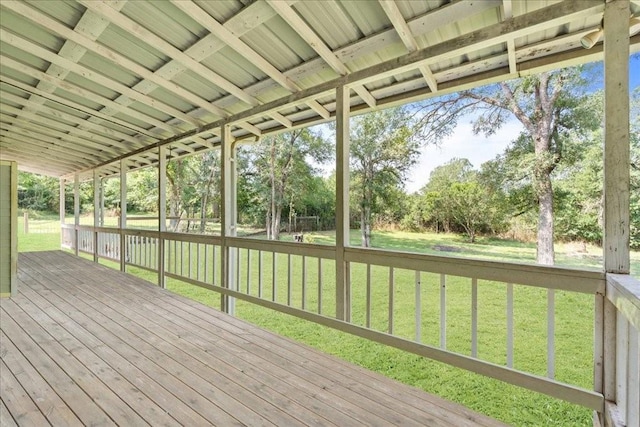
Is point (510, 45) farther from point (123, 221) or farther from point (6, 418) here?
point (123, 221)

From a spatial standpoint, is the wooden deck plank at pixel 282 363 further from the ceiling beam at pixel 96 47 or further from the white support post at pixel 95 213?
the white support post at pixel 95 213

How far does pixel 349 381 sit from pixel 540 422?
5.76 feet

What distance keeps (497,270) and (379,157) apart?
597cm

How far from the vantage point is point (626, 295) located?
1.22 m

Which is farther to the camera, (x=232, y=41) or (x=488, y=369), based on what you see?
(x=232, y=41)

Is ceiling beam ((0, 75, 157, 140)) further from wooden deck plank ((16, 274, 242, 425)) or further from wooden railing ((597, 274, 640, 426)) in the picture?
wooden railing ((597, 274, 640, 426))

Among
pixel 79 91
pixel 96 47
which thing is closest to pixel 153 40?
pixel 96 47

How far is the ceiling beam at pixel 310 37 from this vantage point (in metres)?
2.10

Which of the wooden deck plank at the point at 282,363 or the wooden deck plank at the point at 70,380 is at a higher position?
the wooden deck plank at the point at 70,380

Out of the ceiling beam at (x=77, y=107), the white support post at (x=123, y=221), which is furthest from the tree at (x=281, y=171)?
the ceiling beam at (x=77, y=107)

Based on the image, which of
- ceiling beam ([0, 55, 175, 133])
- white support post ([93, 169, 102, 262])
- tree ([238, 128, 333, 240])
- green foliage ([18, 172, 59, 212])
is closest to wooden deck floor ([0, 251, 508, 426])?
ceiling beam ([0, 55, 175, 133])

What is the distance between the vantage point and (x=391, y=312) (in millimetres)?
2627

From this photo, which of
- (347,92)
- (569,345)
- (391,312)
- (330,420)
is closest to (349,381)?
(330,420)

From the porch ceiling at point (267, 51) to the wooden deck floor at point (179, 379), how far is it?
2253 millimetres
